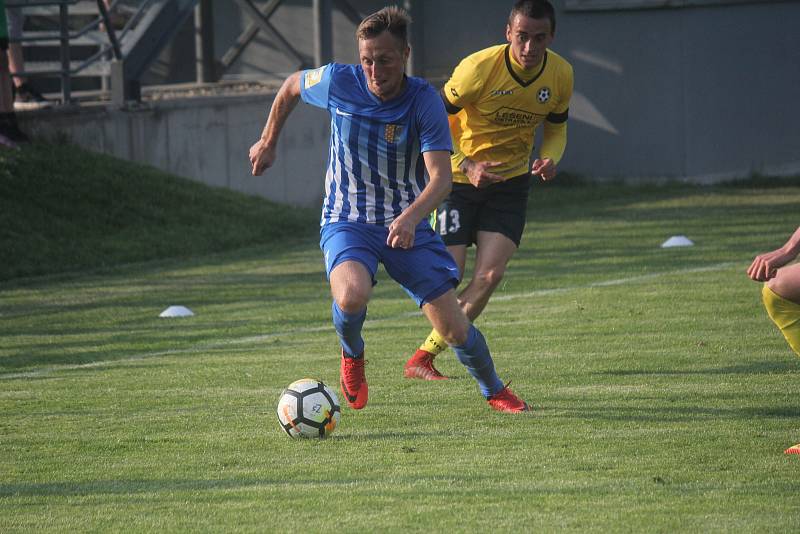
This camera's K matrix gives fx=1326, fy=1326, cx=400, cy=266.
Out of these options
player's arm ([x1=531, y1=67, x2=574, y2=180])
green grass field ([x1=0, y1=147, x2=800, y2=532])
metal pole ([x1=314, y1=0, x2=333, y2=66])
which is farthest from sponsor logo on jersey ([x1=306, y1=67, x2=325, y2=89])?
metal pole ([x1=314, y1=0, x2=333, y2=66])

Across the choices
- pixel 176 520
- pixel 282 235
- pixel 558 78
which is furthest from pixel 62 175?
pixel 176 520

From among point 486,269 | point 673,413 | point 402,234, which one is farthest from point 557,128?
point 402,234

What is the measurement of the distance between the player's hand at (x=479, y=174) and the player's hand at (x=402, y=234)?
166 cm

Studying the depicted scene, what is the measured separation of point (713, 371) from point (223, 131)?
10718mm

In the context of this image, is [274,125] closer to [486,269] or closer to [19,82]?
[486,269]

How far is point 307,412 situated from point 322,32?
1293cm

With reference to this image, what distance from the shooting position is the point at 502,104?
7.75 m

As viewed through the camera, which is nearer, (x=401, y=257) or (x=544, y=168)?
(x=401, y=257)

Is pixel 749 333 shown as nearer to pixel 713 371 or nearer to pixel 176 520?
pixel 713 371

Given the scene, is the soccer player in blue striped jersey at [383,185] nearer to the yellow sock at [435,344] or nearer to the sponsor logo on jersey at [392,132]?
the sponsor logo on jersey at [392,132]

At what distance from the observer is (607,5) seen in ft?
62.5

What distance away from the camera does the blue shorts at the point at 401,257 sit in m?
6.41

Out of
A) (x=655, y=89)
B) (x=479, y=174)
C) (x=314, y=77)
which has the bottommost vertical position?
(x=655, y=89)

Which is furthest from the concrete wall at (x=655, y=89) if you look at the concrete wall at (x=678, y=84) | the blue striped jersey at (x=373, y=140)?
the blue striped jersey at (x=373, y=140)
